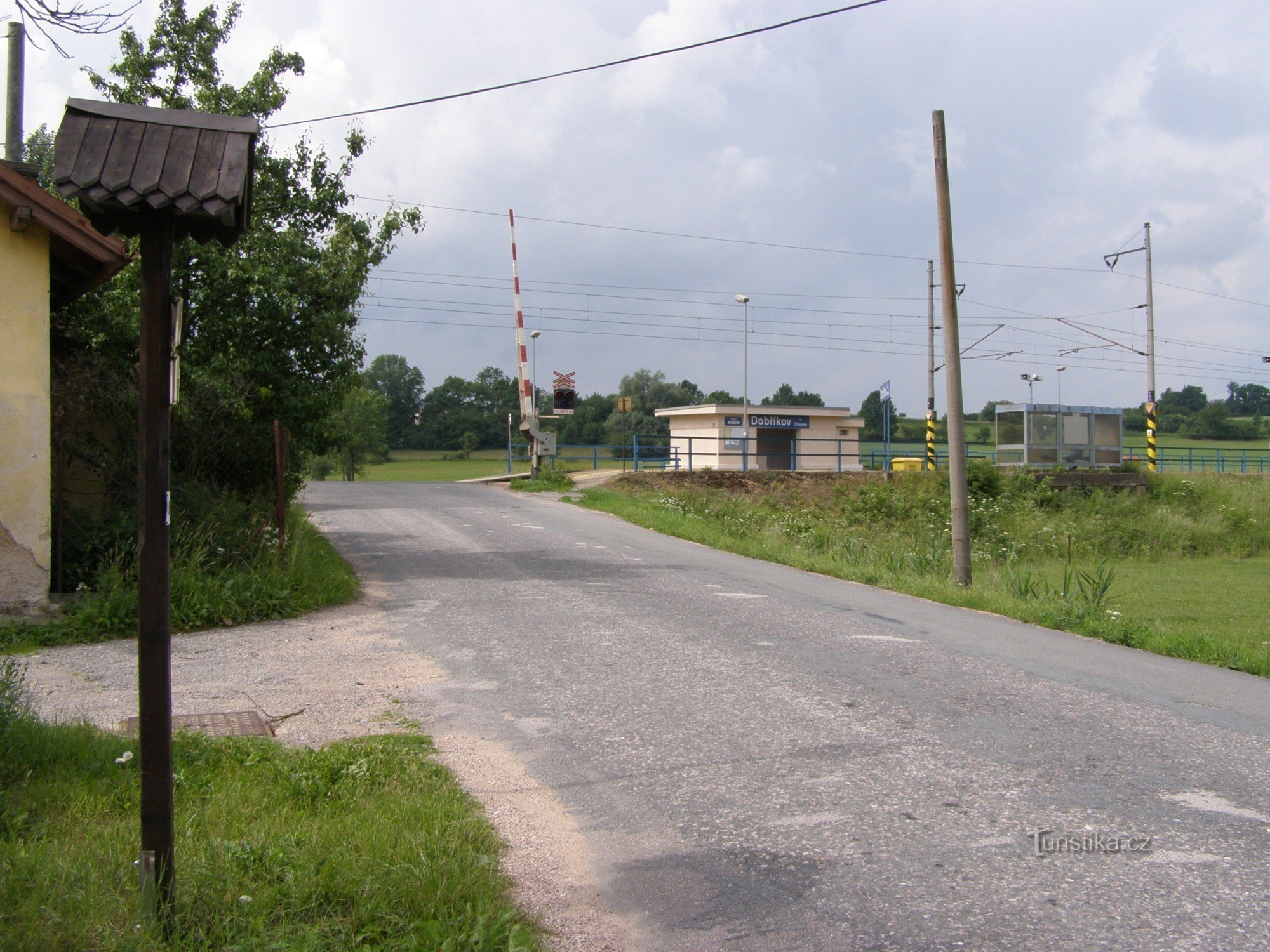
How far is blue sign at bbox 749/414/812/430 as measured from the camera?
153ft

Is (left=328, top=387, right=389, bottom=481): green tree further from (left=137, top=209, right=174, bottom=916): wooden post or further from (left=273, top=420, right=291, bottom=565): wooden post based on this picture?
(left=137, top=209, right=174, bottom=916): wooden post

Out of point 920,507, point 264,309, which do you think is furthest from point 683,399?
point 264,309

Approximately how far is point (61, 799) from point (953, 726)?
4.92m

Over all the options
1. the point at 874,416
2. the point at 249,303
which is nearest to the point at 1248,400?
the point at 874,416

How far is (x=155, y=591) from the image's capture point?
11.0ft

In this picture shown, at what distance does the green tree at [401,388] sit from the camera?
9506 centimetres

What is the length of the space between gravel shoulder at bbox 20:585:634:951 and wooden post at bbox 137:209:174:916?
137 cm

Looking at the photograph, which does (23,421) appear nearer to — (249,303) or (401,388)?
(249,303)

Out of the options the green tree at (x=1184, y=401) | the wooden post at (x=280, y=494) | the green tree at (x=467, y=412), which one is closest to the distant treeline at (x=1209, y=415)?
the green tree at (x=1184, y=401)

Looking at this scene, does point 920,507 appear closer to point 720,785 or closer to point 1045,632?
point 1045,632

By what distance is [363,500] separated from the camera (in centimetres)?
2575

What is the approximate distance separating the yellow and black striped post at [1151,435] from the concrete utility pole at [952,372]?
24.7 metres

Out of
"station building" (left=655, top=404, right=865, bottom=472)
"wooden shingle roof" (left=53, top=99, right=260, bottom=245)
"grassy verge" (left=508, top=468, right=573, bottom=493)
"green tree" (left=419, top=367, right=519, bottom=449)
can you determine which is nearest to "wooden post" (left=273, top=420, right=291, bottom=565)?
"wooden shingle roof" (left=53, top=99, right=260, bottom=245)

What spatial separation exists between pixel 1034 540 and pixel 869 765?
21.2 metres
